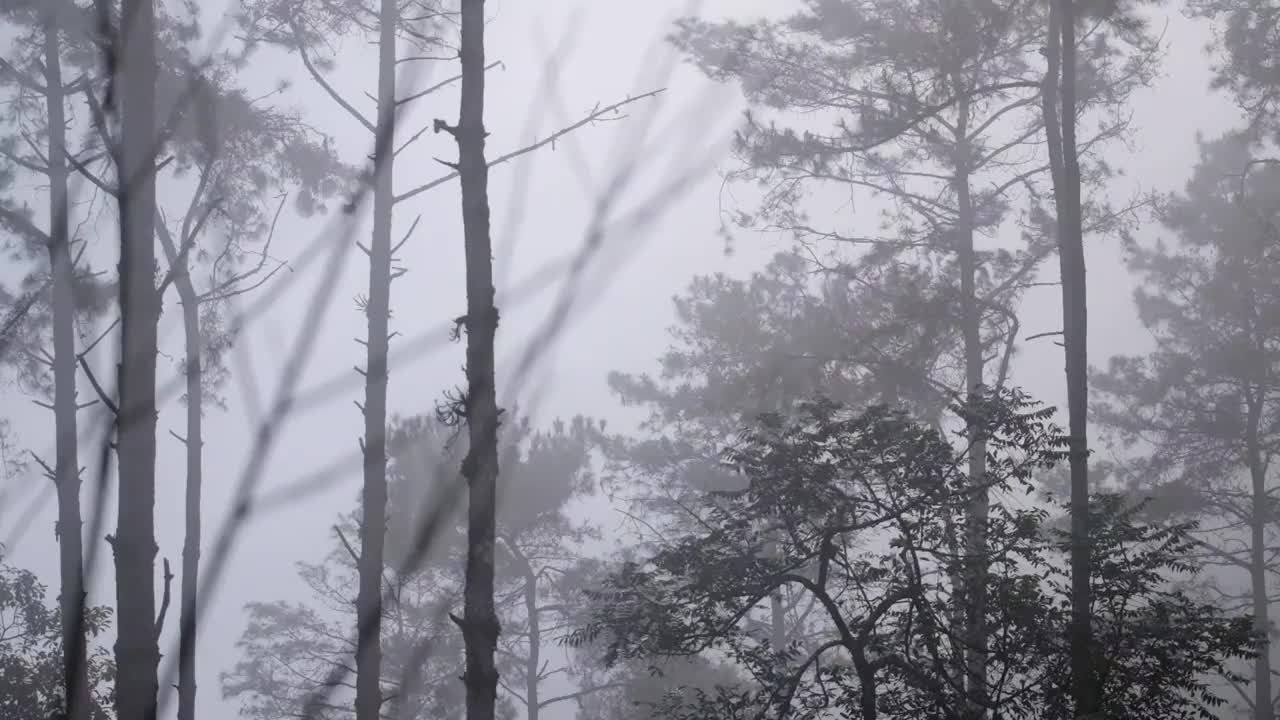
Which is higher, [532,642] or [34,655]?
[532,642]

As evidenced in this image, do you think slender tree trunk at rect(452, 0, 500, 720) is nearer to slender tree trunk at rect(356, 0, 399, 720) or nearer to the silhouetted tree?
slender tree trunk at rect(356, 0, 399, 720)

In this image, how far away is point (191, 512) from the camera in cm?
1368

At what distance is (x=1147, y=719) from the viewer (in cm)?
773

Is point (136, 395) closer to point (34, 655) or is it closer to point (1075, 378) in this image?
point (1075, 378)

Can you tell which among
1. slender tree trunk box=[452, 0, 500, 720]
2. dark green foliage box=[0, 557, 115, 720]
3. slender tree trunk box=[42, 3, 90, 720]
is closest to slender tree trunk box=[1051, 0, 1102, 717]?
slender tree trunk box=[452, 0, 500, 720]

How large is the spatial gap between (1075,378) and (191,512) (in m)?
10.8

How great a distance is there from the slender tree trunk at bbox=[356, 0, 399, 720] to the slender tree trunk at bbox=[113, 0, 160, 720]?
359 cm

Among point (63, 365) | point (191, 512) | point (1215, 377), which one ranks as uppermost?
point (1215, 377)

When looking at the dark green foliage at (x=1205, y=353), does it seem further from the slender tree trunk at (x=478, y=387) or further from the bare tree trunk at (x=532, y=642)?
the slender tree trunk at (x=478, y=387)

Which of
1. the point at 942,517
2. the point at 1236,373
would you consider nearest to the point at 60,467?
the point at 942,517

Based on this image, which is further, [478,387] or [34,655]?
[34,655]

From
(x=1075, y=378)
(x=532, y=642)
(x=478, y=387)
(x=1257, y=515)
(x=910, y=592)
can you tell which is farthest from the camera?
(x=532, y=642)

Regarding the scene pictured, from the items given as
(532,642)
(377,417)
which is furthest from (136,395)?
(532,642)

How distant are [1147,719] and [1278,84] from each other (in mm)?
11856
